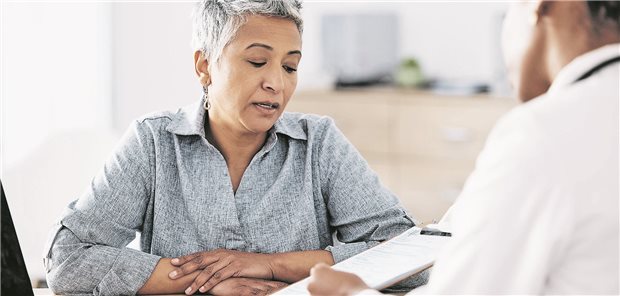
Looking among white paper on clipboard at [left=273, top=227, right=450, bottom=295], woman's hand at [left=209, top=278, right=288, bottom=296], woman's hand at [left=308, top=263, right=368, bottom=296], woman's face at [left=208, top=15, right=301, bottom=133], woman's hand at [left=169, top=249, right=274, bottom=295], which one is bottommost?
woman's hand at [left=209, top=278, right=288, bottom=296]

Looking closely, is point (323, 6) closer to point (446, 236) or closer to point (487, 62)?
point (487, 62)

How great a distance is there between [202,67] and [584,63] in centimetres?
109

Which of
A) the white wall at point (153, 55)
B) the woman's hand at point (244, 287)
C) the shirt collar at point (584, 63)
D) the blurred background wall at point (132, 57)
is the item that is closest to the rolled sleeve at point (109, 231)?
the woman's hand at point (244, 287)

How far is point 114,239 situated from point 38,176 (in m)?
1.26

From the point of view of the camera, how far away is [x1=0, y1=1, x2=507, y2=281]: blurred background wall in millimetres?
4176

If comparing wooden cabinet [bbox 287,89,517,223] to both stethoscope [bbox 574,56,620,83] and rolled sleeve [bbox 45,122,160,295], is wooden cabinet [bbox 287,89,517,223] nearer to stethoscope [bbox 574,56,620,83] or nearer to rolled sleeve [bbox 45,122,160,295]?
rolled sleeve [bbox 45,122,160,295]

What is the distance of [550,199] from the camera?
1.01 m

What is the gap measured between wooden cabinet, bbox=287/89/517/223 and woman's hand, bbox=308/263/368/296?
3.00 metres

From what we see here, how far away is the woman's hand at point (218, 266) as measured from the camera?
67.9 inches

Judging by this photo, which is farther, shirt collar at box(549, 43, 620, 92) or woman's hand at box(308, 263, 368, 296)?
woman's hand at box(308, 263, 368, 296)

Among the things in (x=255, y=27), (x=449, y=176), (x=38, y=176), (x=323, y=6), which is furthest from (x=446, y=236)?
(x=323, y=6)

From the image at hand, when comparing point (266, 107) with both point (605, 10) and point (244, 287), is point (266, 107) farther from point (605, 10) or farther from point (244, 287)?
point (605, 10)

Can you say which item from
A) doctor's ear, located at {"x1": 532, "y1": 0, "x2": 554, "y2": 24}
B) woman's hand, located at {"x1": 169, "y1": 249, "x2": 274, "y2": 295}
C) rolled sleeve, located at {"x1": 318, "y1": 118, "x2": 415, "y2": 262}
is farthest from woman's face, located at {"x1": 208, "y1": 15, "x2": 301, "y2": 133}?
doctor's ear, located at {"x1": 532, "y1": 0, "x2": 554, "y2": 24}

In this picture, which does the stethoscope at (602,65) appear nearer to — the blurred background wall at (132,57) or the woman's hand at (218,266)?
the woman's hand at (218,266)
